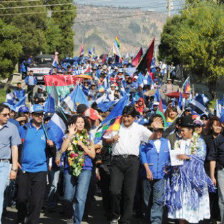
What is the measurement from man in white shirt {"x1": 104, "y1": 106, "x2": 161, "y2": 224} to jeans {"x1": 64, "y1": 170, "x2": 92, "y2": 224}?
1.32ft

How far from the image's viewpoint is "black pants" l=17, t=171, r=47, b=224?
7715 mm

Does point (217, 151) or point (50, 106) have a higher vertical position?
point (50, 106)

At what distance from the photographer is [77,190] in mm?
7832

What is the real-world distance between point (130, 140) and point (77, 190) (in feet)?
3.34

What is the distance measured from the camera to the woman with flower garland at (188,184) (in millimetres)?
7613

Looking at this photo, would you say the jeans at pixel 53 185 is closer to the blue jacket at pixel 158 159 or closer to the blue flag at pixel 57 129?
the blue flag at pixel 57 129

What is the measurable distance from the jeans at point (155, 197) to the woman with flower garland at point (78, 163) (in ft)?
2.78

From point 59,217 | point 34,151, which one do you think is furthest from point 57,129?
point 59,217

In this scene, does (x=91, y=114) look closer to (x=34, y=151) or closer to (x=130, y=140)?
(x=130, y=140)

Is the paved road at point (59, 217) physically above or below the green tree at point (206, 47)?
below

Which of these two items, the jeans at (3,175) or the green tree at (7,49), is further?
the green tree at (7,49)

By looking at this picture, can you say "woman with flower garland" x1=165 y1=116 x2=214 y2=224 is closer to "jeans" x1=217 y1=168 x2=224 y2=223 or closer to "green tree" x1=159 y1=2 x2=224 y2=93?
"jeans" x1=217 y1=168 x2=224 y2=223

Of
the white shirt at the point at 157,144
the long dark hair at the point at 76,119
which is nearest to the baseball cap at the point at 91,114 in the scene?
the long dark hair at the point at 76,119

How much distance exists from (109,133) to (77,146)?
528 mm
